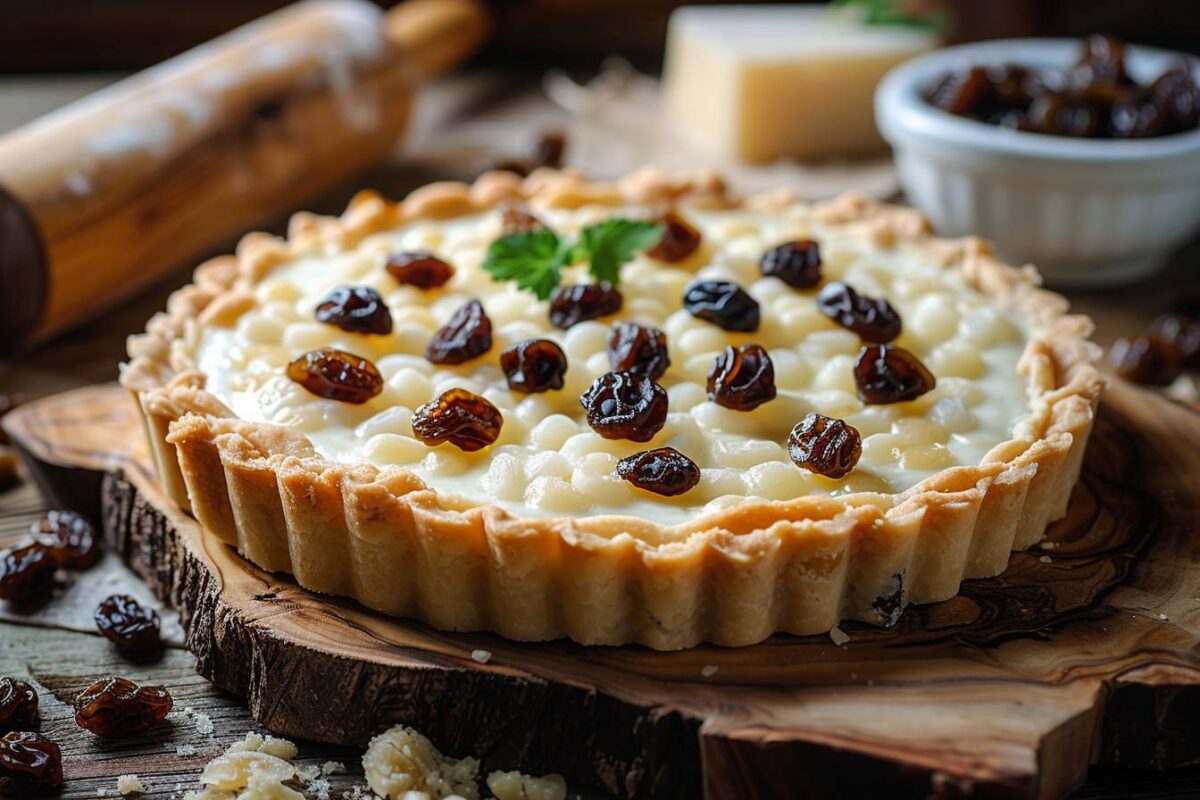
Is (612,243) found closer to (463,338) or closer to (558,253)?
(558,253)

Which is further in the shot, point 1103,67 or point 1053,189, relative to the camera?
point 1103,67

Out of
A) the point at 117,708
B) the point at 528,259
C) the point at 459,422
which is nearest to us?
the point at 117,708

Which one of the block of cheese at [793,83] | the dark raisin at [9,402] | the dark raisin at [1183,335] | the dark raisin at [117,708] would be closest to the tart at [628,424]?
the dark raisin at [117,708]

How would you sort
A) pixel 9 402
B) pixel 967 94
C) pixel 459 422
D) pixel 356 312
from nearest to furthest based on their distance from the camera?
pixel 459 422 → pixel 356 312 → pixel 9 402 → pixel 967 94

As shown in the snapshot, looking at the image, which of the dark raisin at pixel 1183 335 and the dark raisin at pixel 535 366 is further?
the dark raisin at pixel 1183 335

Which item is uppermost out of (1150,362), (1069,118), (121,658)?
(1069,118)

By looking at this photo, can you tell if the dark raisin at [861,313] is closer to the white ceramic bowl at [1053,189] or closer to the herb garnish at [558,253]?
the herb garnish at [558,253]

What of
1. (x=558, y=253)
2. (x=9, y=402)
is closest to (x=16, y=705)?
(x=9, y=402)

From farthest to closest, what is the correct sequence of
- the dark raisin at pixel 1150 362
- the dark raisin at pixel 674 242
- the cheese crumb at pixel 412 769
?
the dark raisin at pixel 1150 362, the dark raisin at pixel 674 242, the cheese crumb at pixel 412 769
